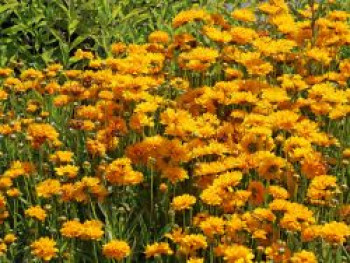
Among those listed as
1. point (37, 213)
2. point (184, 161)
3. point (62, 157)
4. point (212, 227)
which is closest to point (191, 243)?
point (212, 227)

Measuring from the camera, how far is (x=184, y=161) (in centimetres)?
314

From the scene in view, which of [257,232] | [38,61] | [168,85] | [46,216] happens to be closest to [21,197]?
[46,216]

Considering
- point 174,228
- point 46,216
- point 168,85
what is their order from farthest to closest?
1. point 168,85
2. point 46,216
3. point 174,228

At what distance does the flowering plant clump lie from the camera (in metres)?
2.89

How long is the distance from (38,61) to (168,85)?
1.46 metres

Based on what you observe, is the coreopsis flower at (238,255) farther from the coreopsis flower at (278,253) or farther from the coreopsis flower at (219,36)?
the coreopsis flower at (219,36)

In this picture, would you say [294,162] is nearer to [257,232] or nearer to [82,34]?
[257,232]

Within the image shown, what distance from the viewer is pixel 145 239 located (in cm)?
317

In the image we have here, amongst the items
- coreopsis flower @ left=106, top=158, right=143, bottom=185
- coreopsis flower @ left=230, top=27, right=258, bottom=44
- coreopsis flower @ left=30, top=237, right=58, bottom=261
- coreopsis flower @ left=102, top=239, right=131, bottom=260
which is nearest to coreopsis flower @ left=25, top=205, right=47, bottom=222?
coreopsis flower @ left=30, top=237, right=58, bottom=261

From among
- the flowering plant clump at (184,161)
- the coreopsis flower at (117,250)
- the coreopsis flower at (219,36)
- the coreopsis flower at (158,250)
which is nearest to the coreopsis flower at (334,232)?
the flowering plant clump at (184,161)

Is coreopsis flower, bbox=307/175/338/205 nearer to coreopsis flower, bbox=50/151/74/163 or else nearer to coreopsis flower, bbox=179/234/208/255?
coreopsis flower, bbox=179/234/208/255

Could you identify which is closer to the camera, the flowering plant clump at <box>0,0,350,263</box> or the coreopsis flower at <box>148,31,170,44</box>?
the flowering plant clump at <box>0,0,350,263</box>

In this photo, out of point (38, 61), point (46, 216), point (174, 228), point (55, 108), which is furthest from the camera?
point (38, 61)

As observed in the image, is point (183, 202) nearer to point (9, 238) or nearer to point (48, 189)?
point (48, 189)
